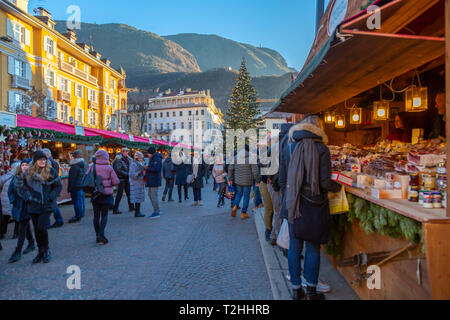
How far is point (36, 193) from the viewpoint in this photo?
448 cm

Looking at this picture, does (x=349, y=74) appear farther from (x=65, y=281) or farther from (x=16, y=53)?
(x=16, y=53)

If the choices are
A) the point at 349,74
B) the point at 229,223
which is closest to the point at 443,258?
the point at 349,74

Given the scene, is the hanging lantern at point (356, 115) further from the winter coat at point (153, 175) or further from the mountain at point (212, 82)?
the mountain at point (212, 82)

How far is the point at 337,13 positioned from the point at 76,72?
37.1m

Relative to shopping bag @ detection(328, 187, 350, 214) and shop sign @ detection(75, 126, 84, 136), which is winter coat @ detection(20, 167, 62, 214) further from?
shop sign @ detection(75, 126, 84, 136)

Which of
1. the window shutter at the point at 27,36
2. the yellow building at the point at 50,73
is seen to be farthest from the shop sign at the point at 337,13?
the window shutter at the point at 27,36

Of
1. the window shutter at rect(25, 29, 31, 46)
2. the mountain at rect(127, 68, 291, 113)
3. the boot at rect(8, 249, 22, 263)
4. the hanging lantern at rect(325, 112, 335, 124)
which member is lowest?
the boot at rect(8, 249, 22, 263)

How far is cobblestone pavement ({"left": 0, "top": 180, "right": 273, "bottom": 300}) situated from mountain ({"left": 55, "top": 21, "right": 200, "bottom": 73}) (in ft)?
532

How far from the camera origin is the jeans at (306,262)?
304 cm

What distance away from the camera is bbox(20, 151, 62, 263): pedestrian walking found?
4.48 m

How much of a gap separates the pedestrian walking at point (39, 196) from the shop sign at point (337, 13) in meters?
5.78

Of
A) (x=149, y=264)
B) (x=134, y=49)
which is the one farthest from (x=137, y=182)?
(x=134, y=49)

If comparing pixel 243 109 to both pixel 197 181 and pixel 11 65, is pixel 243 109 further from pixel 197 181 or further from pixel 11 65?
pixel 197 181

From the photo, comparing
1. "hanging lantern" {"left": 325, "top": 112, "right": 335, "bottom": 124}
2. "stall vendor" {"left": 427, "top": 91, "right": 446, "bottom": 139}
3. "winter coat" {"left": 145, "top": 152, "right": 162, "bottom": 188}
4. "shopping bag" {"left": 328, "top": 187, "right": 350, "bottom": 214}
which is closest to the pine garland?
"shopping bag" {"left": 328, "top": 187, "right": 350, "bottom": 214}
